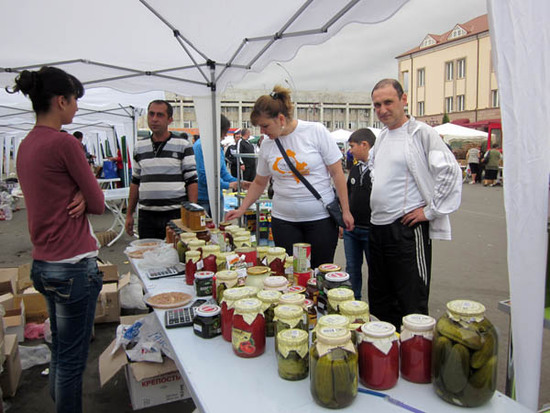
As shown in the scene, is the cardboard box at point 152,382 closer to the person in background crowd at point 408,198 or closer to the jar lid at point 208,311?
the jar lid at point 208,311

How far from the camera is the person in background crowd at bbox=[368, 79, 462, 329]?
2.16 m

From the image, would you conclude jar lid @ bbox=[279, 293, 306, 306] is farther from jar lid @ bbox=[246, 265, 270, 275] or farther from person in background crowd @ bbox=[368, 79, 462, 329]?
person in background crowd @ bbox=[368, 79, 462, 329]

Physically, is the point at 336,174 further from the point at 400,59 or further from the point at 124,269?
the point at 400,59

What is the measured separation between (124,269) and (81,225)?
384 cm

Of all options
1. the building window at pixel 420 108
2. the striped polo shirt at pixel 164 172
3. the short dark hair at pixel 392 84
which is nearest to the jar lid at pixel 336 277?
the short dark hair at pixel 392 84

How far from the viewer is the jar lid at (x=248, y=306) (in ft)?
4.46

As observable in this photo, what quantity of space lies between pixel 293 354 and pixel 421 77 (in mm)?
41985

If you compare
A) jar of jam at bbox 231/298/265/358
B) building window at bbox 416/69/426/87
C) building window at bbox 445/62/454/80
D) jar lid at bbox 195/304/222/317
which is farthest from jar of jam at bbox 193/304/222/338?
building window at bbox 416/69/426/87

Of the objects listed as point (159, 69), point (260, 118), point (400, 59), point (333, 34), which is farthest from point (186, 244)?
point (400, 59)

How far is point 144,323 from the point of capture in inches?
96.3

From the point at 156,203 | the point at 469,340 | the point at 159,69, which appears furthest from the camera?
the point at 159,69

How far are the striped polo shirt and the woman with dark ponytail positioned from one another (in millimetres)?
1360

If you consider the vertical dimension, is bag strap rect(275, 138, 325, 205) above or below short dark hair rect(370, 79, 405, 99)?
below

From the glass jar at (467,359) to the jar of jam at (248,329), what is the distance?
56cm
